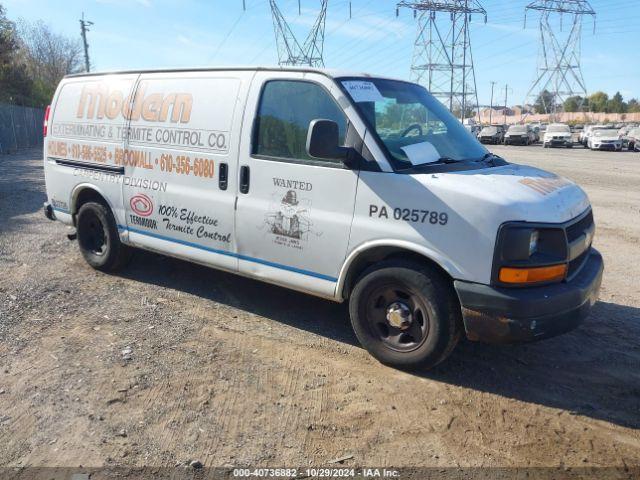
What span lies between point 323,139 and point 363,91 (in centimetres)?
69

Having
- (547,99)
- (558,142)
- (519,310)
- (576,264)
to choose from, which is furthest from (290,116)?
(547,99)

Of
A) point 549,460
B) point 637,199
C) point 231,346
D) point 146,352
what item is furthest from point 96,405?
point 637,199

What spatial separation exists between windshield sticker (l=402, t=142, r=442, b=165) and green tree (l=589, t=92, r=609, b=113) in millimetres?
116391

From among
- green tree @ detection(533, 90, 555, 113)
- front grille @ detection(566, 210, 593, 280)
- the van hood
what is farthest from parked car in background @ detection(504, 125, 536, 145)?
green tree @ detection(533, 90, 555, 113)

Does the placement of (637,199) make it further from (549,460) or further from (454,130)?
(549,460)

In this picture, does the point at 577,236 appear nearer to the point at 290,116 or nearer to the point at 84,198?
the point at 290,116

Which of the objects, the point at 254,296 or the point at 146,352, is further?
the point at 254,296

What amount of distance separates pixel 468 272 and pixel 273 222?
164 cm

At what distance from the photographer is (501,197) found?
3.50 m

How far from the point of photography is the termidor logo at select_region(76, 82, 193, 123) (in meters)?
5.07

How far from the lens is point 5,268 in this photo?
6312mm

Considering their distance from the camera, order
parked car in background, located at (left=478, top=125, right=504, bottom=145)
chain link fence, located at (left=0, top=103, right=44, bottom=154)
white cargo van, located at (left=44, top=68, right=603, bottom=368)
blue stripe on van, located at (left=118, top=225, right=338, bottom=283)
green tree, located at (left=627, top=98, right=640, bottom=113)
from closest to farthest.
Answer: white cargo van, located at (left=44, top=68, right=603, bottom=368) < blue stripe on van, located at (left=118, top=225, right=338, bottom=283) < chain link fence, located at (left=0, top=103, right=44, bottom=154) < parked car in background, located at (left=478, top=125, right=504, bottom=145) < green tree, located at (left=627, top=98, right=640, bottom=113)

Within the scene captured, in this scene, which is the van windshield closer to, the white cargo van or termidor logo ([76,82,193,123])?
the white cargo van

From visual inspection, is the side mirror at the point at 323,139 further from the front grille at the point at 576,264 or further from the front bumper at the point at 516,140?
the front bumper at the point at 516,140
